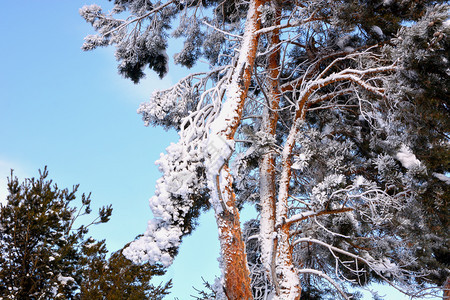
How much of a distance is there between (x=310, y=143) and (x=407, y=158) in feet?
4.44

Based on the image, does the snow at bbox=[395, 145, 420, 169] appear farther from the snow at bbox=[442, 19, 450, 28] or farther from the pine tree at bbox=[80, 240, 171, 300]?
the pine tree at bbox=[80, 240, 171, 300]

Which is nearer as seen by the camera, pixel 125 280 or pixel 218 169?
pixel 218 169

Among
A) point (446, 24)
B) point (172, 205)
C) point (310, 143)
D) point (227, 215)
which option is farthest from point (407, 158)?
point (172, 205)

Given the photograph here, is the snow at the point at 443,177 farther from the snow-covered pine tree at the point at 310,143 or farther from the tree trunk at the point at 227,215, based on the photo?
the tree trunk at the point at 227,215

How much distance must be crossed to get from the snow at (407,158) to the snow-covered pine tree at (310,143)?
19 mm

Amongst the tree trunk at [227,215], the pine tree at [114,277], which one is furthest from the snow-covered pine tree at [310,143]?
the pine tree at [114,277]

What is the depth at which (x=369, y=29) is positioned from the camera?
6703 mm

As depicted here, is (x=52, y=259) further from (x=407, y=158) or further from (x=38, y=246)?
(x=407, y=158)

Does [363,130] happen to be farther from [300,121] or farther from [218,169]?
[218,169]

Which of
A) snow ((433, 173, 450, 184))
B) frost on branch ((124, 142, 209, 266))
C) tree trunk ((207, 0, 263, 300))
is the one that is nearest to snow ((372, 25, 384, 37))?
snow ((433, 173, 450, 184))

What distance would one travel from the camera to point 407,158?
5.18m

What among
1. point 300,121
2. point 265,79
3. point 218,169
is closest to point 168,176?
point 218,169

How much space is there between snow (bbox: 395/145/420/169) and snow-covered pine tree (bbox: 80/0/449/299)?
0.06 feet

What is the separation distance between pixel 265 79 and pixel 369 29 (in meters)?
2.12
